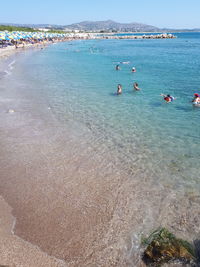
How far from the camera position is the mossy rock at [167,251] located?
571 centimetres

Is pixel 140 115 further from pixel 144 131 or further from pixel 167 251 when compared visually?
pixel 167 251

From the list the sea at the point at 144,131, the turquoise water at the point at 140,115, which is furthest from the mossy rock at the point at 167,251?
the turquoise water at the point at 140,115

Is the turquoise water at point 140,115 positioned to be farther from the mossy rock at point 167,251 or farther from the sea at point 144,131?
the mossy rock at point 167,251

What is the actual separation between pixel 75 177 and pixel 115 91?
13646 mm

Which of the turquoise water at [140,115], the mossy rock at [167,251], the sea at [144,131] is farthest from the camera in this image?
the turquoise water at [140,115]

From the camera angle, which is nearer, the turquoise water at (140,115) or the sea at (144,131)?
the sea at (144,131)

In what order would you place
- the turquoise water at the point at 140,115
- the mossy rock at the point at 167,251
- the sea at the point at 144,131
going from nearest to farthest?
the mossy rock at the point at 167,251, the sea at the point at 144,131, the turquoise water at the point at 140,115

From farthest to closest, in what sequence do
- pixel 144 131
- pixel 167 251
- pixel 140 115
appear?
pixel 140 115 < pixel 144 131 < pixel 167 251

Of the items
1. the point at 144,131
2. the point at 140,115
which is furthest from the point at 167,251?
the point at 140,115

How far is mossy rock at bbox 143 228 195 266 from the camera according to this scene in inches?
225

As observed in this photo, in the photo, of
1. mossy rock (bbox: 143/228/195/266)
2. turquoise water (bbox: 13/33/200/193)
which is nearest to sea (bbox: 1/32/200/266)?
turquoise water (bbox: 13/33/200/193)

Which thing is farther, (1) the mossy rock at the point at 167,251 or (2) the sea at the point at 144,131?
(2) the sea at the point at 144,131

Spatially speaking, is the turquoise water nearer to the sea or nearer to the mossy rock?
the sea

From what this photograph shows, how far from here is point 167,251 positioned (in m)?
5.78
